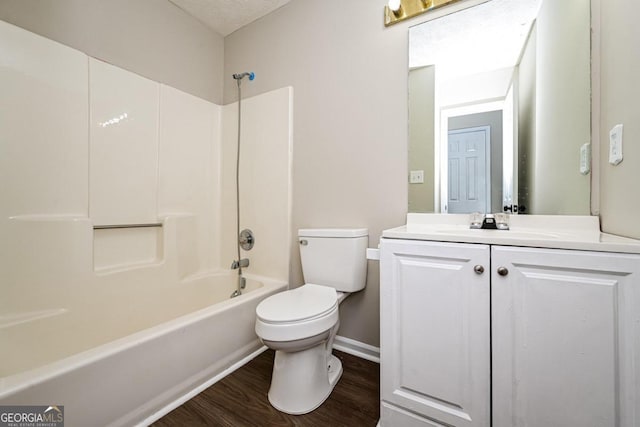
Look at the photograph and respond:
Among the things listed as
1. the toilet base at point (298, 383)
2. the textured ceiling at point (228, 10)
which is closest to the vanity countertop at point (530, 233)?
the toilet base at point (298, 383)

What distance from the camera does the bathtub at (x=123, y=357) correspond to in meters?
0.88

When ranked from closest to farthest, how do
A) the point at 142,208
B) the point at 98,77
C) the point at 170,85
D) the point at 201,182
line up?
the point at 98,77 < the point at 142,208 < the point at 170,85 < the point at 201,182

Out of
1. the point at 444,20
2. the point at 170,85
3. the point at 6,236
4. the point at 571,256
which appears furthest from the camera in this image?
the point at 170,85

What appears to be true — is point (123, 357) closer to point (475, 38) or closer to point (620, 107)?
point (620, 107)

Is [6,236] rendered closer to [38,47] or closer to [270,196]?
[38,47]

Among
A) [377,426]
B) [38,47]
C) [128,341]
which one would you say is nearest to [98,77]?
[38,47]

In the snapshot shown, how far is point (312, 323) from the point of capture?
112 cm

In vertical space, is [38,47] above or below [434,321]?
above

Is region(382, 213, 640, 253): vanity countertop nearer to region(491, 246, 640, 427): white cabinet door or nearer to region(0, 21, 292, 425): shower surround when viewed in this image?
region(491, 246, 640, 427): white cabinet door

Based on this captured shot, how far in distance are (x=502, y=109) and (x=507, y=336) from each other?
3.51 ft

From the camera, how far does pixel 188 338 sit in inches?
48.4

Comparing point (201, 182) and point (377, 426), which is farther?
point (201, 182)

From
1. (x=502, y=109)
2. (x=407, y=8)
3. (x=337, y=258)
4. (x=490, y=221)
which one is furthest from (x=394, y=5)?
(x=337, y=258)

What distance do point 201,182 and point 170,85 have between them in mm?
743
